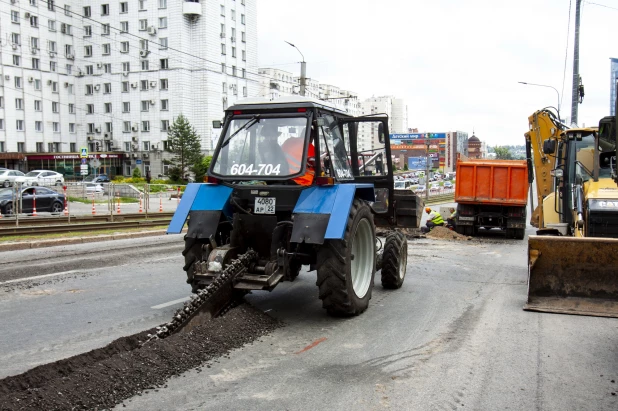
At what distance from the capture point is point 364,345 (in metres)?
6.17

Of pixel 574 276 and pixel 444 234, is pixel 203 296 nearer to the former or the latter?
pixel 574 276

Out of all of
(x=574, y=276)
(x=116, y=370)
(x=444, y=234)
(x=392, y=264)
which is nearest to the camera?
(x=116, y=370)

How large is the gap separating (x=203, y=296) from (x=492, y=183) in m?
14.9

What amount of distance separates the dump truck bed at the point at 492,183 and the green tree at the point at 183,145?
46.1 m

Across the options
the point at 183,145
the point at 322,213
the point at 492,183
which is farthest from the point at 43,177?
the point at 322,213

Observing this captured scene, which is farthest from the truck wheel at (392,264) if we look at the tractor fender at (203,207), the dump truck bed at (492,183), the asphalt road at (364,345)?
the dump truck bed at (492,183)

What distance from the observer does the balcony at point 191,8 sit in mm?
67500

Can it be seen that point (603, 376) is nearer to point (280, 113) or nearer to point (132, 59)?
point (280, 113)

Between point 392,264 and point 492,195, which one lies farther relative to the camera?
point 492,195

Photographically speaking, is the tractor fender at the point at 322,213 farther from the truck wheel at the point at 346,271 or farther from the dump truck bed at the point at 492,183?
the dump truck bed at the point at 492,183

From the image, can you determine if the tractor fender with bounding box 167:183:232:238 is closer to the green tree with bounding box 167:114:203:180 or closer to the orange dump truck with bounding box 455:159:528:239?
the orange dump truck with bounding box 455:159:528:239

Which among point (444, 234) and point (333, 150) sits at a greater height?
point (333, 150)

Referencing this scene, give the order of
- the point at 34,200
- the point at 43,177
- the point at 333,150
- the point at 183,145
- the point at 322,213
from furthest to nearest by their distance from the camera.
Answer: the point at 183,145
the point at 43,177
the point at 34,200
the point at 333,150
the point at 322,213

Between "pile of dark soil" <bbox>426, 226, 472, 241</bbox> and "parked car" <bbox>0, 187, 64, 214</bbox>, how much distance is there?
50.5 feet
